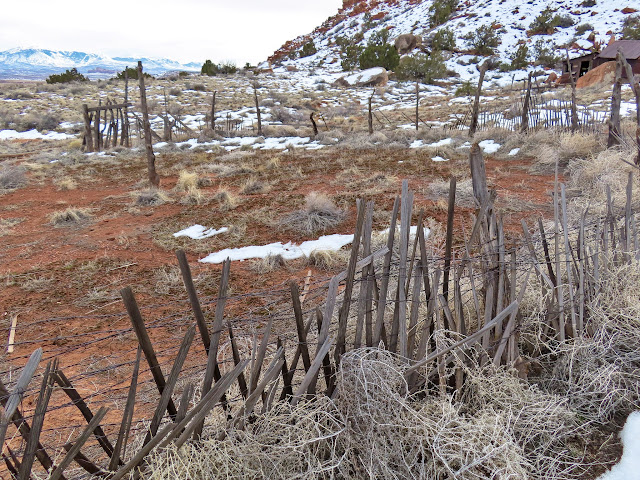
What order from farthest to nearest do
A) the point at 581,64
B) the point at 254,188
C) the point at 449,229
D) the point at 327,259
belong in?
the point at 581,64 < the point at 254,188 < the point at 327,259 < the point at 449,229

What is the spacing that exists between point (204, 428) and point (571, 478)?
1833mm

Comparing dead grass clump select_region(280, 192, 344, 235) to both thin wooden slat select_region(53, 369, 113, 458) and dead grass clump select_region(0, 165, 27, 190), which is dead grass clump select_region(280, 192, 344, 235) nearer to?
thin wooden slat select_region(53, 369, 113, 458)

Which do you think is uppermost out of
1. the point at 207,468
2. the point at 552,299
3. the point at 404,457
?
the point at 552,299

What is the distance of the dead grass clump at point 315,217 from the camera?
613cm

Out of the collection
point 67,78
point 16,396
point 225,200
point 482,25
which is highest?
point 482,25

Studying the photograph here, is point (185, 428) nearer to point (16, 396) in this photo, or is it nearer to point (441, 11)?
point (16, 396)

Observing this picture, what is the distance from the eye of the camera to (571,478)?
1.91 metres

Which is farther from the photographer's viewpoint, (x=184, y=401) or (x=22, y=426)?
(x=184, y=401)

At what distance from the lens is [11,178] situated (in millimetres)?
10500

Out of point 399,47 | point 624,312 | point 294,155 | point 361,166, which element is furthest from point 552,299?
point 399,47

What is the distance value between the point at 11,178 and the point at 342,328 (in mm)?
12162

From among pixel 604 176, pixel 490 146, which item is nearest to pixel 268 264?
pixel 604 176

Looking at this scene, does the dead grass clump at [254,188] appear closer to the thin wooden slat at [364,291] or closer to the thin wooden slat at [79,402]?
the thin wooden slat at [364,291]

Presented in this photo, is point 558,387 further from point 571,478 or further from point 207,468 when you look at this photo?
point 207,468
